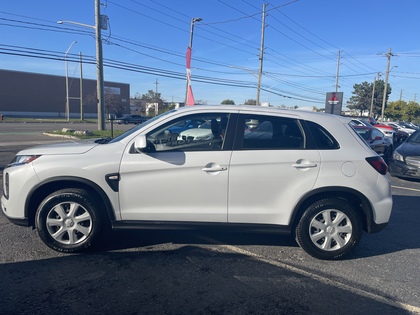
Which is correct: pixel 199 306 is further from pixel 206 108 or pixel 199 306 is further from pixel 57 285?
pixel 206 108

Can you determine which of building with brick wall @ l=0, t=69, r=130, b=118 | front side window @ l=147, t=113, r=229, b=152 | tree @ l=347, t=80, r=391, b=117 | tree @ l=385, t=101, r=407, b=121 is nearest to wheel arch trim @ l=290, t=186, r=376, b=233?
front side window @ l=147, t=113, r=229, b=152

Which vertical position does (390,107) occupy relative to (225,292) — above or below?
above

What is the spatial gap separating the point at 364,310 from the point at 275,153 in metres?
1.81

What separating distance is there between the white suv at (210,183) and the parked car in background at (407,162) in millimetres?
5848

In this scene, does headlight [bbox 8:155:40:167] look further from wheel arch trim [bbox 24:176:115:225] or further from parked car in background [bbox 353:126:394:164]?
parked car in background [bbox 353:126:394:164]

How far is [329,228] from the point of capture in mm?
4074

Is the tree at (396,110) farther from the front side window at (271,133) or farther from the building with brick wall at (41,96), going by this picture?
the front side window at (271,133)

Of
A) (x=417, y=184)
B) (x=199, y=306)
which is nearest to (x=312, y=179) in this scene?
(x=199, y=306)

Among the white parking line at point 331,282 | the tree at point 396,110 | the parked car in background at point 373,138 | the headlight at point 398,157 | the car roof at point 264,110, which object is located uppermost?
the tree at point 396,110

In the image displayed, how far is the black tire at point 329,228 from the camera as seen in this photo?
13.2 ft

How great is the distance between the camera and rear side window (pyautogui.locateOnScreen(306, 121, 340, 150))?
4.07 m

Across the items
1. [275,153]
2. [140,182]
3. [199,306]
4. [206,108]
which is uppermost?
[206,108]

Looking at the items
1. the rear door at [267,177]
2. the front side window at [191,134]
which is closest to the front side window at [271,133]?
the rear door at [267,177]

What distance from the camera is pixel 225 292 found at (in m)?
3.31
